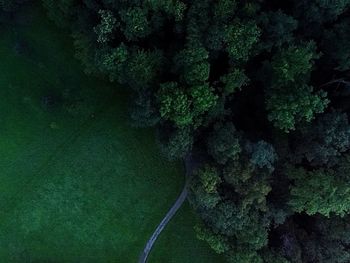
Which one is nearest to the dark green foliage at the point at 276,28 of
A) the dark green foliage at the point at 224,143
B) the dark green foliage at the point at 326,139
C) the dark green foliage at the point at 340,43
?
the dark green foliage at the point at 340,43

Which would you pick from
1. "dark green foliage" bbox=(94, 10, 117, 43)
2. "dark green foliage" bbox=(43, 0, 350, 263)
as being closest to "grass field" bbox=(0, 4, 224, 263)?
"dark green foliage" bbox=(43, 0, 350, 263)

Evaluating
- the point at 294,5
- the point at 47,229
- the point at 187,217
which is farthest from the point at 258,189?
the point at 47,229

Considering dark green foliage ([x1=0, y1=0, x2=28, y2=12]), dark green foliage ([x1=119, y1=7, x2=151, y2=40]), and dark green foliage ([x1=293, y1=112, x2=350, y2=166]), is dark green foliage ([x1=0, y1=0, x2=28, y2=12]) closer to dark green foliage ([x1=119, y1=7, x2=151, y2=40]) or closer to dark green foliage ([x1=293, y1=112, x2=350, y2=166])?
dark green foliage ([x1=119, y1=7, x2=151, y2=40])

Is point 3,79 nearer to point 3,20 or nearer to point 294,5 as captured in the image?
point 3,20

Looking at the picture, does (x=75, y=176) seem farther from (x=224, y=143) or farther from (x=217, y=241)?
(x=224, y=143)

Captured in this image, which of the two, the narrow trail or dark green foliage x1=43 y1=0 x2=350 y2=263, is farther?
the narrow trail

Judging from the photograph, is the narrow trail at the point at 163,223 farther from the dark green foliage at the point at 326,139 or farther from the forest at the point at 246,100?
the dark green foliage at the point at 326,139
